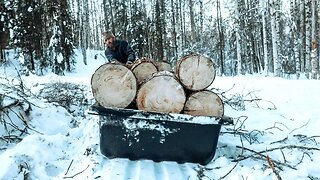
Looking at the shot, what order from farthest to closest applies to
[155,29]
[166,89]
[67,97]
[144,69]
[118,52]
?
1. [155,29]
2. [67,97]
3. [118,52]
4. [144,69]
5. [166,89]

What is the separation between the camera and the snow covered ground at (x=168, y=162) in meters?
3.53

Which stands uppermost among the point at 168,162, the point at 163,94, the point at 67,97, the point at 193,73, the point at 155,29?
the point at 155,29

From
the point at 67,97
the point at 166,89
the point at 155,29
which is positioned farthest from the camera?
the point at 155,29

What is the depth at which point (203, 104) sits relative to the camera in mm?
4012

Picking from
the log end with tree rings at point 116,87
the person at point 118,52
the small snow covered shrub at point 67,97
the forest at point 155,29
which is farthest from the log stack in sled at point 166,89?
the forest at point 155,29

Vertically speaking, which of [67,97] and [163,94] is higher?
[163,94]

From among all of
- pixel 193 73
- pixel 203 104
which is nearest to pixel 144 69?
pixel 193 73

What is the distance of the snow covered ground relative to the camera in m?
3.53

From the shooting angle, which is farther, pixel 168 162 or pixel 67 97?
pixel 67 97

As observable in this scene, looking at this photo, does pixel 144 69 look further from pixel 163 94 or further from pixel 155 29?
pixel 155 29

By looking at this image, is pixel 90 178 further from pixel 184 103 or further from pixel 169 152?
pixel 184 103

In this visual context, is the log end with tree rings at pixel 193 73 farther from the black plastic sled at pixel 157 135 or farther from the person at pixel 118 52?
the person at pixel 118 52

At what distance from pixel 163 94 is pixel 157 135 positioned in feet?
1.43

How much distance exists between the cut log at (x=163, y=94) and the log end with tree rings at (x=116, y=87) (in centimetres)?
16
